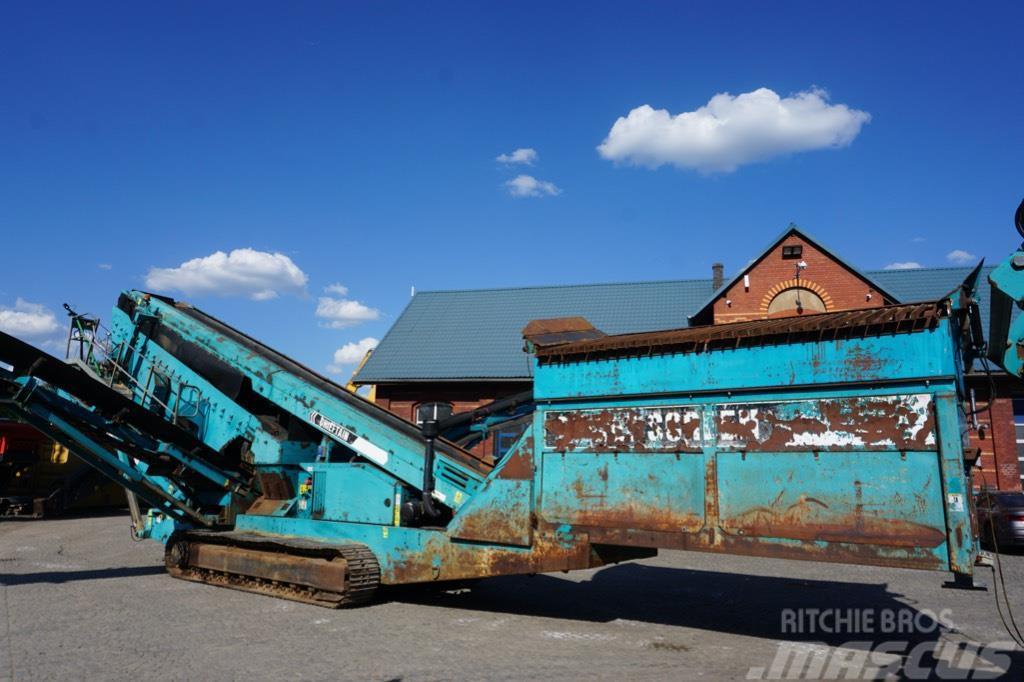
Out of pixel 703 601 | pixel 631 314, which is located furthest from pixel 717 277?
pixel 703 601

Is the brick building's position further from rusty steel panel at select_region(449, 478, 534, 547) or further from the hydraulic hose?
rusty steel panel at select_region(449, 478, 534, 547)

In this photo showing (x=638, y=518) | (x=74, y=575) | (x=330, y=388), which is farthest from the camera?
(x=74, y=575)

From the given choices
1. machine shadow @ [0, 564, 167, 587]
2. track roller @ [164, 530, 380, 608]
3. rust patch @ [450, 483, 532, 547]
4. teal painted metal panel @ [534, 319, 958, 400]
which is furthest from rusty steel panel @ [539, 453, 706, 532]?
machine shadow @ [0, 564, 167, 587]

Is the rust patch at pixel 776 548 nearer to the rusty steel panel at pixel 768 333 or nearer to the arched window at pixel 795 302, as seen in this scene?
the rusty steel panel at pixel 768 333

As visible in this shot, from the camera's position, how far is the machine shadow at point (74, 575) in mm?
9234

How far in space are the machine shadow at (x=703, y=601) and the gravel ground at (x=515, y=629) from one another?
0.03 m

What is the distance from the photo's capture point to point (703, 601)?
28.5ft

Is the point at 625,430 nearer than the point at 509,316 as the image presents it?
Yes

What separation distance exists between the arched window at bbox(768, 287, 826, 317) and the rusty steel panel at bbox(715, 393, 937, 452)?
1569cm

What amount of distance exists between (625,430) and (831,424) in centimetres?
172

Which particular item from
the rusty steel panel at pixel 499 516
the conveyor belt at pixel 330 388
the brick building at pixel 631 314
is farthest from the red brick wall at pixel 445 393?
the rusty steel panel at pixel 499 516

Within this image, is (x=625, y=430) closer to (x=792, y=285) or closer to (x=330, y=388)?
(x=330, y=388)

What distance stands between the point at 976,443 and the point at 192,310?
Result: 18.1 meters

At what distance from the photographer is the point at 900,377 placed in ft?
17.8
